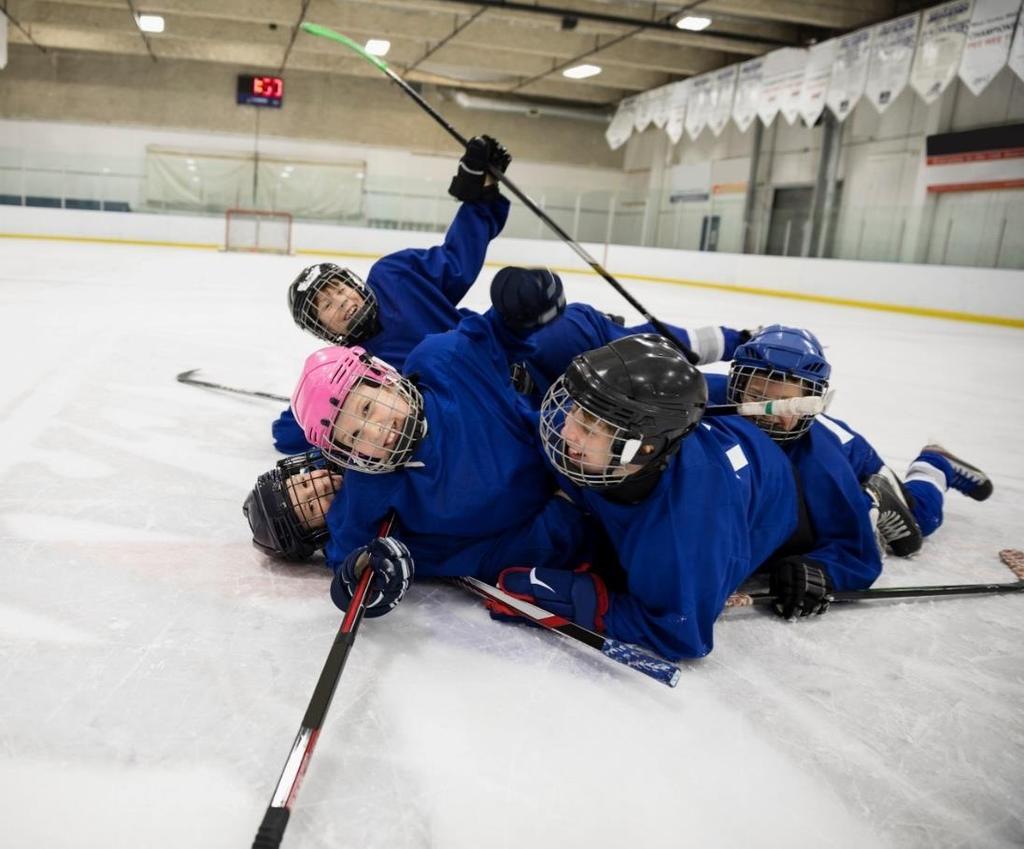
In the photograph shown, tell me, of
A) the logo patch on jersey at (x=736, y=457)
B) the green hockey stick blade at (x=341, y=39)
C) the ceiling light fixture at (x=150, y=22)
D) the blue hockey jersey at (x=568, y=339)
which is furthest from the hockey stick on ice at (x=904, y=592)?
the ceiling light fixture at (x=150, y=22)

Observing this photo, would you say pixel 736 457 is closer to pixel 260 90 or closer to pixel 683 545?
pixel 683 545

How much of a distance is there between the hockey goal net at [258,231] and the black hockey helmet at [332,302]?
1340 cm

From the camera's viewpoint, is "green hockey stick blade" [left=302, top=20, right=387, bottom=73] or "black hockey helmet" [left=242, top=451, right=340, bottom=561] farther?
"green hockey stick blade" [left=302, top=20, right=387, bottom=73]

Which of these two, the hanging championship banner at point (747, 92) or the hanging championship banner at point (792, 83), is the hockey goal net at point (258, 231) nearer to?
the hanging championship banner at point (747, 92)

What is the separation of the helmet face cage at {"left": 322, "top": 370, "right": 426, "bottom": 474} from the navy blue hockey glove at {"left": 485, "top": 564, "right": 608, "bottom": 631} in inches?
15.2

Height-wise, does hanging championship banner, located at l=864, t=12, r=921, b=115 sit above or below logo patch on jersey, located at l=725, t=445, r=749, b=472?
above

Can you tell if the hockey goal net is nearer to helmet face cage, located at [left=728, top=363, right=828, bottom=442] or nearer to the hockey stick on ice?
helmet face cage, located at [left=728, top=363, right=828, bottom=442]

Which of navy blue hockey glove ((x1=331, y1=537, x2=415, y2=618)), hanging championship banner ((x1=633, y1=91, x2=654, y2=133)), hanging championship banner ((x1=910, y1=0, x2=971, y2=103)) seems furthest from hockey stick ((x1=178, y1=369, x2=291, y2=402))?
hanging championship banner ((x1=633, y1=91, x2=654, y2=133))

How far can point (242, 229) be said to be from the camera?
49.9 feet

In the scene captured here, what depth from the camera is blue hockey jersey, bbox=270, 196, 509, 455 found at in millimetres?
2656

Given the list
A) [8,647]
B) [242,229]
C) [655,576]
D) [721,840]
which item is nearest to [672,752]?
[721,840]

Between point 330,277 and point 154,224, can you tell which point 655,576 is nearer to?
point 330,277

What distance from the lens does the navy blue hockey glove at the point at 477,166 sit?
2576 millimetres

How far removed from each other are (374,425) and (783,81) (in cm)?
1326
